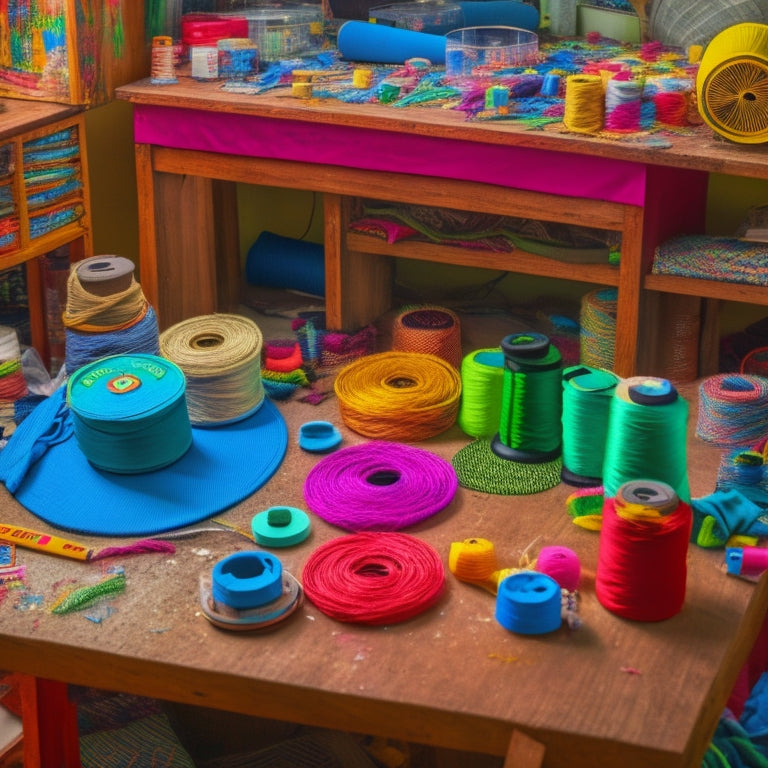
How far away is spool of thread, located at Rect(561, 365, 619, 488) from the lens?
3330 millimetres

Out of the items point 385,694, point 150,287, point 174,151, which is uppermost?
point 174,151

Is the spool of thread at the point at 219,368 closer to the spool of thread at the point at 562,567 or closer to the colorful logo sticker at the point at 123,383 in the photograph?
the colorful logo sticker at the point at 123,383

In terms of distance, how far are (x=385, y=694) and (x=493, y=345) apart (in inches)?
79.7

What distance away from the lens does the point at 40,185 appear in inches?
162

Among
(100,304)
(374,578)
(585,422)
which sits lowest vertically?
(374,578)

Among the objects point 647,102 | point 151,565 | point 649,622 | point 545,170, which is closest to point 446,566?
point 649,622

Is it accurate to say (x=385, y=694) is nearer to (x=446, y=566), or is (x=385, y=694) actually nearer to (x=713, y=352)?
(x=446, y=566)

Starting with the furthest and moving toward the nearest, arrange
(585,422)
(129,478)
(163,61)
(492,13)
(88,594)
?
(492,13) → (163,61) → (129,478) → (585,422) → (88,594)

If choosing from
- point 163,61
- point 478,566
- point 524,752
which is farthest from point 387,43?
point 524,752

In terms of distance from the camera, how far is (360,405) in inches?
150

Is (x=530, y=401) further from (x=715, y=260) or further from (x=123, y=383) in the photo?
(x=123, y=383)

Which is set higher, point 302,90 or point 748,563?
point 302,90

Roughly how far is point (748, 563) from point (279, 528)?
43.4 inches

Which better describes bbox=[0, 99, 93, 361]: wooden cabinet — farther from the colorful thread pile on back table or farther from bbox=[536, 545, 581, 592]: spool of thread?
bbox=[536, 545, 581, 592]: spool of thread
